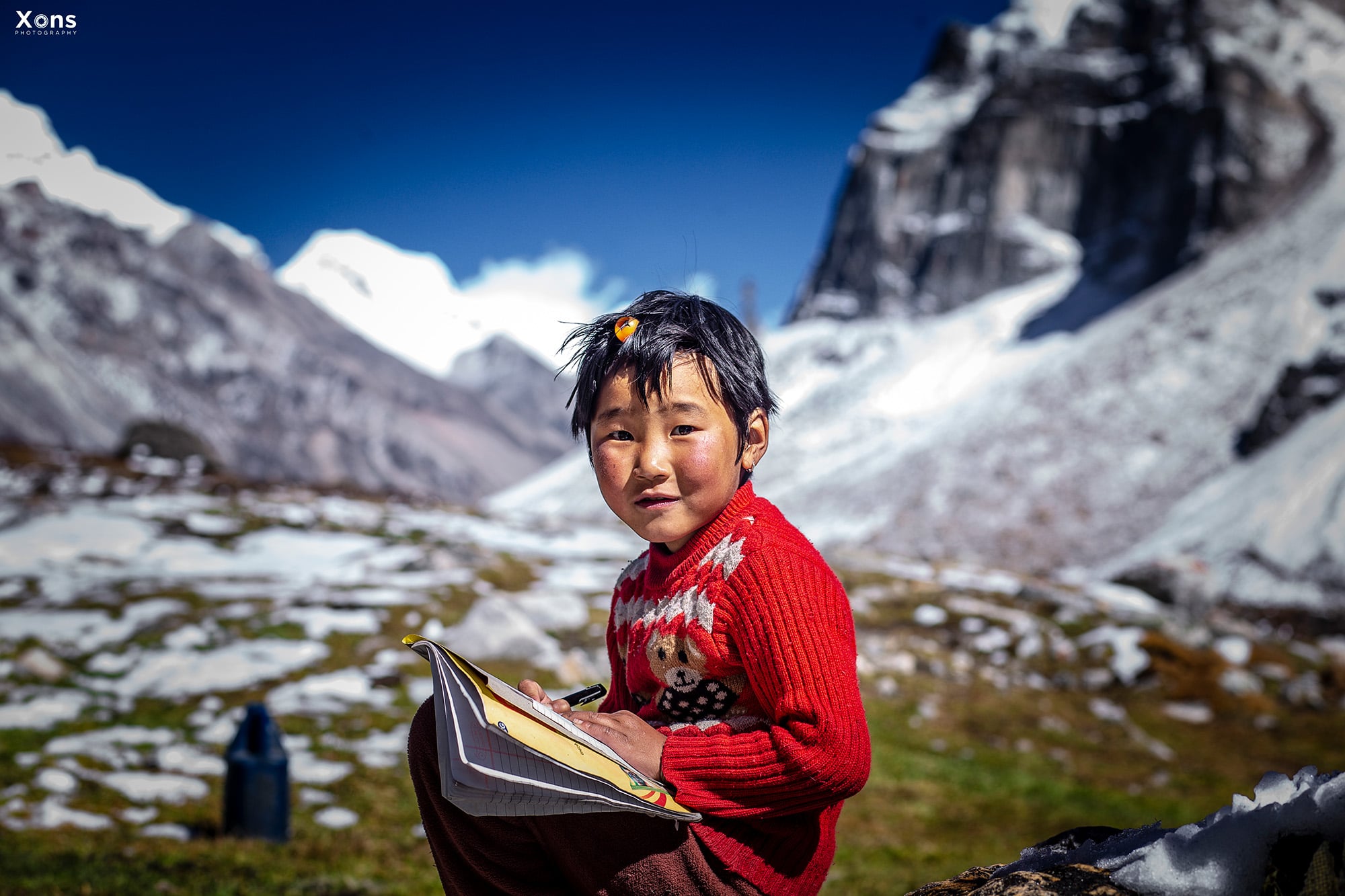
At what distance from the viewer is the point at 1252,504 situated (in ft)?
76.3

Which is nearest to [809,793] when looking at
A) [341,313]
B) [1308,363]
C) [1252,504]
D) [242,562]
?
[242,562]

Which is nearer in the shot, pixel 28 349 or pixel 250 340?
pixel 28 349

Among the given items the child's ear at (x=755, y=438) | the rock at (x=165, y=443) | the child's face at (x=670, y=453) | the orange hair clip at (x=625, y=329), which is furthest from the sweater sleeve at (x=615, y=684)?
the rock at (x=165, y=443)

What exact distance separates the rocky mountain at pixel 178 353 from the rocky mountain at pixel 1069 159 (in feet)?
136

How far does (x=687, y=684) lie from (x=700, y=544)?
309 mm

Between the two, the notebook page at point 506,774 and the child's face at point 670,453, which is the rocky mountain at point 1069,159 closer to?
the child's face at point 670,453

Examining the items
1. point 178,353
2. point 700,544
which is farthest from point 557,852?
point 178,353

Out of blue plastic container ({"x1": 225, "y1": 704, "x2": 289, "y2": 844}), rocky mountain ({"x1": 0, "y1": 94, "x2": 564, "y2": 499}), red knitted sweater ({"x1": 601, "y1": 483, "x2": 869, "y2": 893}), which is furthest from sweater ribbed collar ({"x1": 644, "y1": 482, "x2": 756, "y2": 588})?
rocky mountain ({"x1": 0, "y1": 94, "x2": 564, "y2": 499})

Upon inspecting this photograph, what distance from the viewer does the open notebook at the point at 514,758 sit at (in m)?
1.58

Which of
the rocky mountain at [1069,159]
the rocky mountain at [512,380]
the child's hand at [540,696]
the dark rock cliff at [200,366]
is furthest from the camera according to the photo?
the rocky mountain at [512,380]

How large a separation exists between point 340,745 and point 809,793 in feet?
21.2

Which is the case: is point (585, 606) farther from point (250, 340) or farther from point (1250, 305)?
point (250, 340)

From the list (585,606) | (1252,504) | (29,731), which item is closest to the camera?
(29,731)

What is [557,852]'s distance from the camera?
1.87 metres
